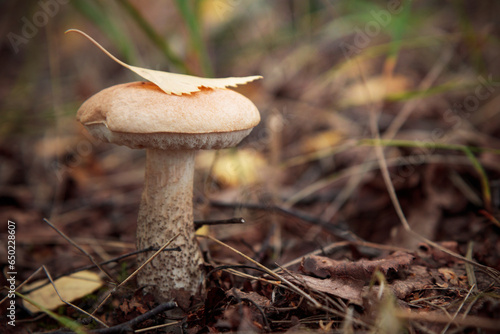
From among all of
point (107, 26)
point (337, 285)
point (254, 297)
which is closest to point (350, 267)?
point (337, 285)

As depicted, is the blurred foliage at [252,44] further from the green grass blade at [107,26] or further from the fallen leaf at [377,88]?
the green grass blade at [107,26]

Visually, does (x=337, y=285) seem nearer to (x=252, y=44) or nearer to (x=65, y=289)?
(x=65, y=289)

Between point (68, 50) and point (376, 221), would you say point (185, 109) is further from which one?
point (68, 50)

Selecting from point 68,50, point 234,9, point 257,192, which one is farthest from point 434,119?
point 68,50

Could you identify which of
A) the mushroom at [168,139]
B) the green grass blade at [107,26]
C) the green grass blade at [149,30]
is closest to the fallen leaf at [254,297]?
the mushroom at [168,139]

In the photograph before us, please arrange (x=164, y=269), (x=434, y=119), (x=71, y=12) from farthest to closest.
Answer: (x=71, y=12) < (x=434, y=119) < (x=164, y=269)

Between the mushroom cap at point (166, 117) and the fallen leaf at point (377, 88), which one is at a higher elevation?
the fallen leaf at point (377, 88)
